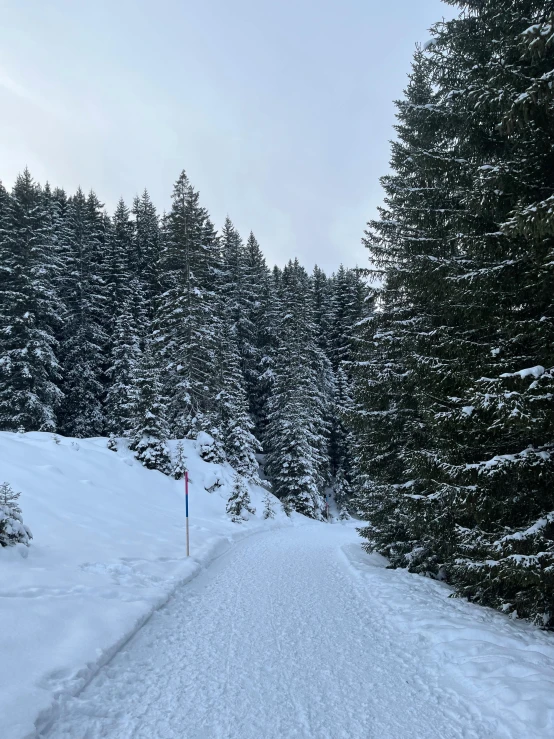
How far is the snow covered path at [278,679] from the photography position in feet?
11.3

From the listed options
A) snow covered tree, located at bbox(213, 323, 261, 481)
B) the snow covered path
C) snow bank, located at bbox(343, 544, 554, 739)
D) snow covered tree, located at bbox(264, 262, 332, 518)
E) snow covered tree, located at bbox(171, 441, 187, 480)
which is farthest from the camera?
snow covered tree, located at bbox(264, 262, 332, 518)

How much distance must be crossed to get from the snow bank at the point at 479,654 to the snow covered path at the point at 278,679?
3 centimetres

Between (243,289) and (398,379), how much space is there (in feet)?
94.7

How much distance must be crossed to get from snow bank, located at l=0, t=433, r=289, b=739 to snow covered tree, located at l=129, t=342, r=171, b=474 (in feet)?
2.27

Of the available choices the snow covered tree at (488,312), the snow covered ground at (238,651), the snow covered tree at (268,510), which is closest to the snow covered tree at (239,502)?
the snow covered tree at (268,510)

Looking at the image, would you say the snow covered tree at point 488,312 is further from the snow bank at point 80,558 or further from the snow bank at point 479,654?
the snow bank at point 80,558

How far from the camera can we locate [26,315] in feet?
80.7

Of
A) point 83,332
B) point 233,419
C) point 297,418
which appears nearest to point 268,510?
point 233,419

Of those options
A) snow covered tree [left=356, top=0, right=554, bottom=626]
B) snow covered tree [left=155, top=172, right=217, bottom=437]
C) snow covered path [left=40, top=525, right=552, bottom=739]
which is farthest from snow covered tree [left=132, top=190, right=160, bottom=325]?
snow covered path [left=40, top=525, right=552, bottom=739]

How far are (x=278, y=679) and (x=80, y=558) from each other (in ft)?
14.9

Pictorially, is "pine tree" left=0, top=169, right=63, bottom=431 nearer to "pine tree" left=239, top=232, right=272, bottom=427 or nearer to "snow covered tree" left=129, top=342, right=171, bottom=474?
"snow covered tree" left=129, top=342, right=171, bottom=474

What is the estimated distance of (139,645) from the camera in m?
4.99

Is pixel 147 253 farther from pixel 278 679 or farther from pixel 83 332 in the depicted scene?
pixel 278 679

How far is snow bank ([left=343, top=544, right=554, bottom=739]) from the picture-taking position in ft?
12.1
